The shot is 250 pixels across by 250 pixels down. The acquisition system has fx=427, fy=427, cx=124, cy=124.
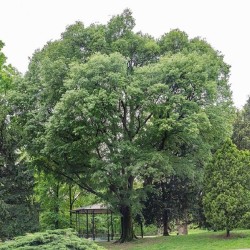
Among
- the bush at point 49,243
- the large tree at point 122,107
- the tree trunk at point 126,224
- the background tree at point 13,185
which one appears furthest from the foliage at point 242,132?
the bush at point 49,243

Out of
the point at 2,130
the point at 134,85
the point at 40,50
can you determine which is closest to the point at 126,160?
the point at 134,85

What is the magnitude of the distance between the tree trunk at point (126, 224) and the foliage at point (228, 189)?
4562 mm

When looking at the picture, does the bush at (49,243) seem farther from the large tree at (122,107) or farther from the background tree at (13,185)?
the background tree at (13,185)

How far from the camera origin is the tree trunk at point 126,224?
21.7 metres

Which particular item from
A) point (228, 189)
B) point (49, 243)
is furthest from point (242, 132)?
point (49, 243)

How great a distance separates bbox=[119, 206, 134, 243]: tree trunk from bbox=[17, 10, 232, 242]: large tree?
51 millimetres

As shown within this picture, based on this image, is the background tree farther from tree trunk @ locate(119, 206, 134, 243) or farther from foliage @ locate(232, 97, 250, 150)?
foliage @ locate(232, 97, 250, 150)

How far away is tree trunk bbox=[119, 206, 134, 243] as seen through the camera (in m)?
A: 21.7

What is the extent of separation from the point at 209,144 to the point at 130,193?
5.06 m

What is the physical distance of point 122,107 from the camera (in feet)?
68.1

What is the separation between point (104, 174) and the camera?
1888 cm

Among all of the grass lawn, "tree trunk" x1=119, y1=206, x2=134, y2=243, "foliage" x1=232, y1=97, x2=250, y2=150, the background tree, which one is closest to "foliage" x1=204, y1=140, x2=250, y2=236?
the grass lawn

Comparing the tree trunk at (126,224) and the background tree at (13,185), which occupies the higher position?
the background tree at (13,185)

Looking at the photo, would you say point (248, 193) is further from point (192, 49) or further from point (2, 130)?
point (2, 130)
